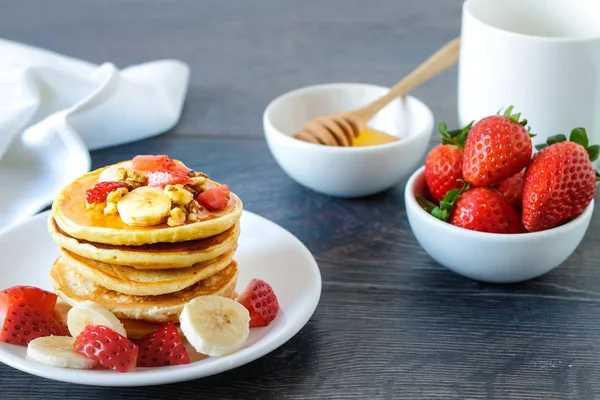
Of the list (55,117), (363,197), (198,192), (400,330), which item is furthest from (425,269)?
(55,117)

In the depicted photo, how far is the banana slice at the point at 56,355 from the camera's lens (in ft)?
3.12

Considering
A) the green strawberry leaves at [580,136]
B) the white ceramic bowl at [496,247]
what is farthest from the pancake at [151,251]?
the green strawberry leaves at [580,136]

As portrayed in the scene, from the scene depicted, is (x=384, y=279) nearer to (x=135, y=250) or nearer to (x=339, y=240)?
(x=339, y=240)

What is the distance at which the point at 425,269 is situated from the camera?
1.33 metres

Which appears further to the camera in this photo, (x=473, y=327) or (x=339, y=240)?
(x=339, y=240)

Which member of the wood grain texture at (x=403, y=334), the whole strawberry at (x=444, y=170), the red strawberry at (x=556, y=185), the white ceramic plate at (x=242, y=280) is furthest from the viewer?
the whole strawberry at (x=444, y=170)

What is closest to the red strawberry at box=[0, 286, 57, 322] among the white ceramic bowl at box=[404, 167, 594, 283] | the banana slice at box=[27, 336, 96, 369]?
the banana slice at box=[27, 336, 96, 369]

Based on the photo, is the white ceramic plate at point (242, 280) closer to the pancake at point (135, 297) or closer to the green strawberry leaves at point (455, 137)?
the pancake at point (135, 297)

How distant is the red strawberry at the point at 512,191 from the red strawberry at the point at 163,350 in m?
0.54

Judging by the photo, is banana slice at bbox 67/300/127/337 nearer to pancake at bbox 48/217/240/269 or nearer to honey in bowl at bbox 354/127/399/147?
pancake at bbox 48/217/240/269

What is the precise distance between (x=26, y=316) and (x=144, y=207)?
20 cm

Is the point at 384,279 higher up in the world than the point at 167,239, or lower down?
lower down

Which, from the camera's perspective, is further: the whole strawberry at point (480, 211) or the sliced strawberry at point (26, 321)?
the whole strawberry at point (480, 211)

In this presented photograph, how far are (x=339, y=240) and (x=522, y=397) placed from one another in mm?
484
